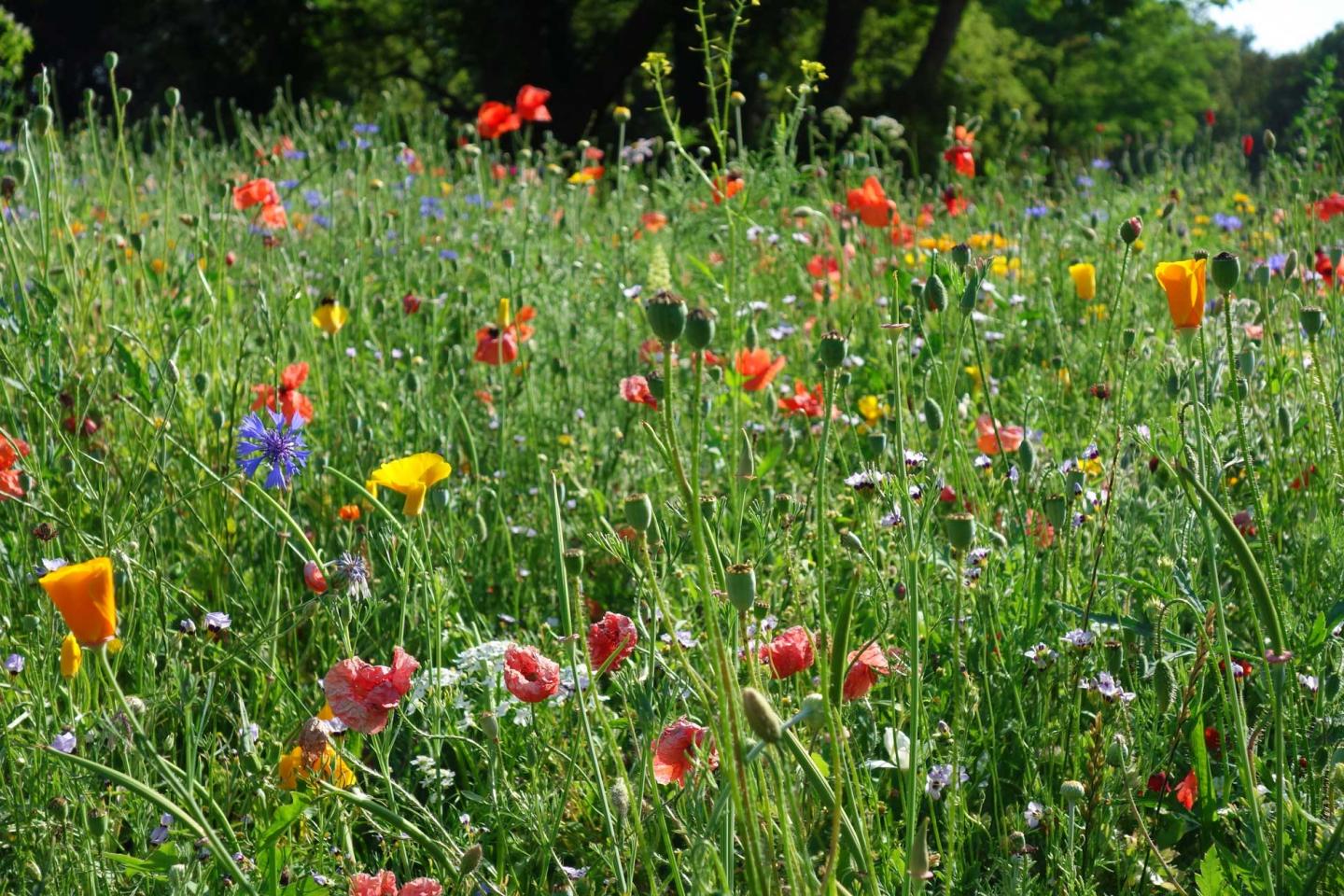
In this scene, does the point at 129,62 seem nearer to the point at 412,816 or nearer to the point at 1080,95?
the point at 412,816

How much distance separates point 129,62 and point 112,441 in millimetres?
16024

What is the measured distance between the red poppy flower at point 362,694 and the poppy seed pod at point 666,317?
55 centimetres

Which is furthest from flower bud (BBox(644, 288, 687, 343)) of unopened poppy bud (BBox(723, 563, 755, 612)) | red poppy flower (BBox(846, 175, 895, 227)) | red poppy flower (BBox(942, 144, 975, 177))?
red poppy flower (BBox(942, 144, 975, 177))

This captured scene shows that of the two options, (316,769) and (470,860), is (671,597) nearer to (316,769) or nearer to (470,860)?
(316,769)

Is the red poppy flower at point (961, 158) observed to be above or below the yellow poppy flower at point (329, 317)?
above

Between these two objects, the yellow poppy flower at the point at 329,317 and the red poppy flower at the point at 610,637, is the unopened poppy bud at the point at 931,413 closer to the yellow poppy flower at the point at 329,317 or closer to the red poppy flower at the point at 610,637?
the red poppy flower at the point at 610,637

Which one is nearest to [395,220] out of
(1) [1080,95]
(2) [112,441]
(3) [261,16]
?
(2) [112,441]

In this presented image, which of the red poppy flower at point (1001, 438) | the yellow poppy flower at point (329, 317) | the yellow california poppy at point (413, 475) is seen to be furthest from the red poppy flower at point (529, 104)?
the yellow california poppy at point (413, 475)

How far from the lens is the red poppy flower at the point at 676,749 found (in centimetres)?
122

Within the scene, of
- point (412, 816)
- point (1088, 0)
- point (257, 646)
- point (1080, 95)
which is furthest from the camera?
point (1080, 95)

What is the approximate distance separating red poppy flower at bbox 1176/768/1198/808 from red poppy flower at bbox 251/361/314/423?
1.41 metres

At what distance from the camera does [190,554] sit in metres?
2.27

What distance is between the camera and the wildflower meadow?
120 centimetres

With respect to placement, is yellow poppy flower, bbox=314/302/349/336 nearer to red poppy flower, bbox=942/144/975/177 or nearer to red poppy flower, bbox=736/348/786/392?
red poppy flower, bbox=736/348/786/392
